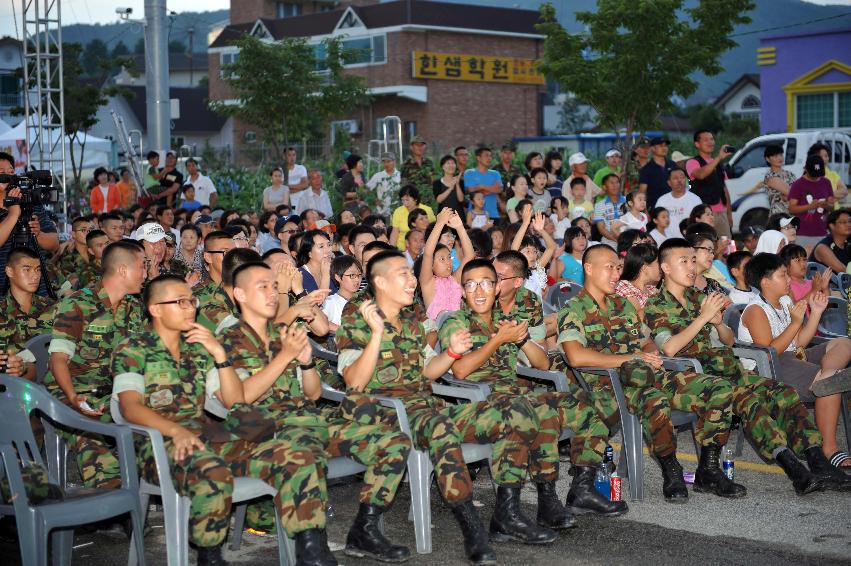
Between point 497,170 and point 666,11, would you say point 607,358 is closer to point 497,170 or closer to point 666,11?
point 497,170

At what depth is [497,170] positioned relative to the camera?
14.2m

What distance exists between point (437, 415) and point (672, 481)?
5.08ft

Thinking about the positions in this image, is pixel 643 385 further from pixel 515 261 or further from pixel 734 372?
pixel 515 261

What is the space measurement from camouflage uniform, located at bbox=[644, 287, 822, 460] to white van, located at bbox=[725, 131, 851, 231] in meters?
12.3

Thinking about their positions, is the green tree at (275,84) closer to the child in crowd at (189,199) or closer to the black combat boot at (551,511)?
the child in crowd at (189,199)

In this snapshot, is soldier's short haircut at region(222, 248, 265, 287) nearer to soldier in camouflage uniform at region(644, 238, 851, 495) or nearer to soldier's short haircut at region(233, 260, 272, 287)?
soldier's short haircut at region(233, 260, 272, 287)

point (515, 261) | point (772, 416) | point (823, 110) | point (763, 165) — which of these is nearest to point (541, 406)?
point (515, 261)

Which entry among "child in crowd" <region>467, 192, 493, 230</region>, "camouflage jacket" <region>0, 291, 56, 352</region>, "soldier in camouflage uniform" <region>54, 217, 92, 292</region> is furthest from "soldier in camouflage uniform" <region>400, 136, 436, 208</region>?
"camouflage jacket" <region>0, 291, 56, 352</region>

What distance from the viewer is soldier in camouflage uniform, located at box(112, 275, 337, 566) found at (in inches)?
186

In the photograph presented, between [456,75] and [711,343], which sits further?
[456,75]

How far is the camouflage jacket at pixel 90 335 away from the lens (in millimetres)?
6145

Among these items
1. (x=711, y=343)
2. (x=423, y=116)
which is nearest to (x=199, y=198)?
(x=711, y=343)

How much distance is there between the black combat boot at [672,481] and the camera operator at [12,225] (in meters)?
4.45

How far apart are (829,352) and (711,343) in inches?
31.9
